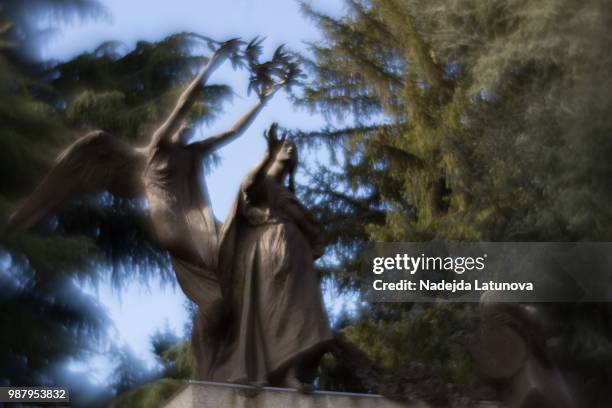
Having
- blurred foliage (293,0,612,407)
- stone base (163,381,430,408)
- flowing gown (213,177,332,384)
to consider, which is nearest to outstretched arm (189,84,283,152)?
flowing gown (213,177,332,384)

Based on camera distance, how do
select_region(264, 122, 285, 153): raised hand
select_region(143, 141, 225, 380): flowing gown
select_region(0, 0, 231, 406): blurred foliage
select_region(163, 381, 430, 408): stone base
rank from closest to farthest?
select_region(163, 381, 430, 408): stone base, select_region(143, 141, 225, 380): flowing gown, select_region(264, 122, 285, 153): raised hand, select_region(0, 0, 231, 406): blurred foliage

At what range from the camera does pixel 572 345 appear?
17.1m

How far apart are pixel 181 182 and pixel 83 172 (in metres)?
0.80

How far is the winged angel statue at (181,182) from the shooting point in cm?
1262

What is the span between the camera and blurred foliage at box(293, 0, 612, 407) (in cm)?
1733

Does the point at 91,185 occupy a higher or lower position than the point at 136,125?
lower

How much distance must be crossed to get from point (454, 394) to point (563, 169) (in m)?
5.46

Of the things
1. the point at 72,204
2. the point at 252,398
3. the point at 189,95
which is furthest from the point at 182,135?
the point at 72,204

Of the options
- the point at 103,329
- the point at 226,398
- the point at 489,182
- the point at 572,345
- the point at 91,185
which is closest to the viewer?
the point at 226,398

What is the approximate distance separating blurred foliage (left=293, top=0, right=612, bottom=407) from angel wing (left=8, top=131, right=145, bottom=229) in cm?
535

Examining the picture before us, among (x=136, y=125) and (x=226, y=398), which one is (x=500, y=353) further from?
(x=136, y=125)

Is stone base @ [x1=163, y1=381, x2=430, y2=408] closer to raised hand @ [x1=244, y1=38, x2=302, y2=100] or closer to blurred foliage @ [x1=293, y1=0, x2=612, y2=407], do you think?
raised hand @ [x1=244, y1=38, x2=302, y2=100]

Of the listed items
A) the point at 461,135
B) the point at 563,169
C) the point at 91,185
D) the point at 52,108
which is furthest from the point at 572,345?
the point at 52,108

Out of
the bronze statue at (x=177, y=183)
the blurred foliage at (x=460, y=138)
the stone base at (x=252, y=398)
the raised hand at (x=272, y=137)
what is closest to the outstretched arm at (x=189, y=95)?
the bronze statue at (x=177, y=183)
